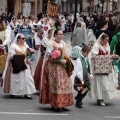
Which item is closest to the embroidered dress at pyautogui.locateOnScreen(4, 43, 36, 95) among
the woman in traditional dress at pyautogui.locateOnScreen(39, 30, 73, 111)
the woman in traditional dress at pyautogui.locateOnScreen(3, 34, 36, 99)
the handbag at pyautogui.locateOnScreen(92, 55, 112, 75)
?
the woman in traditional dress at pyautogui.locateOnScreen(3, 34, 36, 99)

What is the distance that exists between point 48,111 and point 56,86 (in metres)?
0.57

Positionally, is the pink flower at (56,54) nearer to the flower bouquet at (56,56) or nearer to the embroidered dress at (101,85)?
the flower bouquet at (56,56)

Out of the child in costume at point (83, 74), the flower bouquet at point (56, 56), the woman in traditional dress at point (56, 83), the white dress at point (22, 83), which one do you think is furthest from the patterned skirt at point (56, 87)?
the white dress at point (22, 83)

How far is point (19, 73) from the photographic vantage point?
11.0 meters

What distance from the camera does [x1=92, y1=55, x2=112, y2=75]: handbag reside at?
33.8 feet

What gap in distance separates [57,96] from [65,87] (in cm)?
24

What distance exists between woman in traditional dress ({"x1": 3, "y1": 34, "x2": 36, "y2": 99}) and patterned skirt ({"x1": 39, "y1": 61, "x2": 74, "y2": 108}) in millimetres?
1288

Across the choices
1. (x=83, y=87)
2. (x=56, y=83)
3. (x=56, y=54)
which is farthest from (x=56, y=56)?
(x=83, y=87)

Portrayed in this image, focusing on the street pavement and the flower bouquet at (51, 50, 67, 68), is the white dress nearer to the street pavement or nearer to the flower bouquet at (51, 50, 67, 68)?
the street pavement

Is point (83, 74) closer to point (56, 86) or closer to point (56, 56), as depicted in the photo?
point (56, 86)

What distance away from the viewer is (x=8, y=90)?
36.3ft

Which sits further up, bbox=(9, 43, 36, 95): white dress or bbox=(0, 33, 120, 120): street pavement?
bbox=(9, 43, 36, 95): white dress

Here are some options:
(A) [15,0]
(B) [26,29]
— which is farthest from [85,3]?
(B) [26,29]

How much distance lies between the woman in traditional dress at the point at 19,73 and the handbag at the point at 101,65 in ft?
5.10
